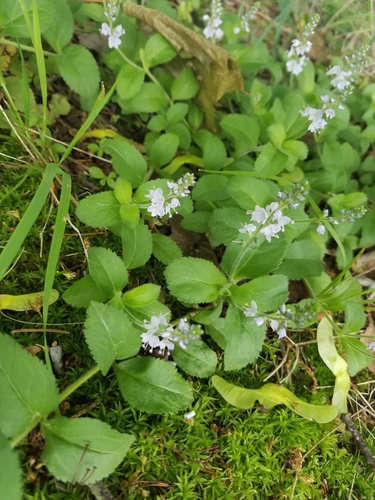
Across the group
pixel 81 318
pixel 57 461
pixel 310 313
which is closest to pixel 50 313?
pixel 81 318

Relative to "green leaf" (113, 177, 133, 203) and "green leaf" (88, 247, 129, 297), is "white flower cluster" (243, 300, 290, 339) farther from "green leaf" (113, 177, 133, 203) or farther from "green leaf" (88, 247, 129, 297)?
"green leaf" (113, 177, 133, 203)

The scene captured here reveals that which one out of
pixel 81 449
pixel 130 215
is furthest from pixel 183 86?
pixel 81 449

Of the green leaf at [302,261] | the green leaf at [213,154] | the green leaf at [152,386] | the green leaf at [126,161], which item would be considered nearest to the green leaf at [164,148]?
the green leaf at [213,154]

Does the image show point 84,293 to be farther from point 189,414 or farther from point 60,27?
point 60,27

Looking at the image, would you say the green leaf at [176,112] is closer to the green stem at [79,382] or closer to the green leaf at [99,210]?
the green leaf at [99,210]

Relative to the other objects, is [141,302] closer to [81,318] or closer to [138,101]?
[81,318]

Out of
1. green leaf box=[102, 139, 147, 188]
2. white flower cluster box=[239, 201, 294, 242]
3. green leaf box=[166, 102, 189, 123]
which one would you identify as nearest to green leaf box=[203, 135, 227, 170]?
green leaf box=[166, 102, 189, 123]

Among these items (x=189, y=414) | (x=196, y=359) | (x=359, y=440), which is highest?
(x=196, y=359)
